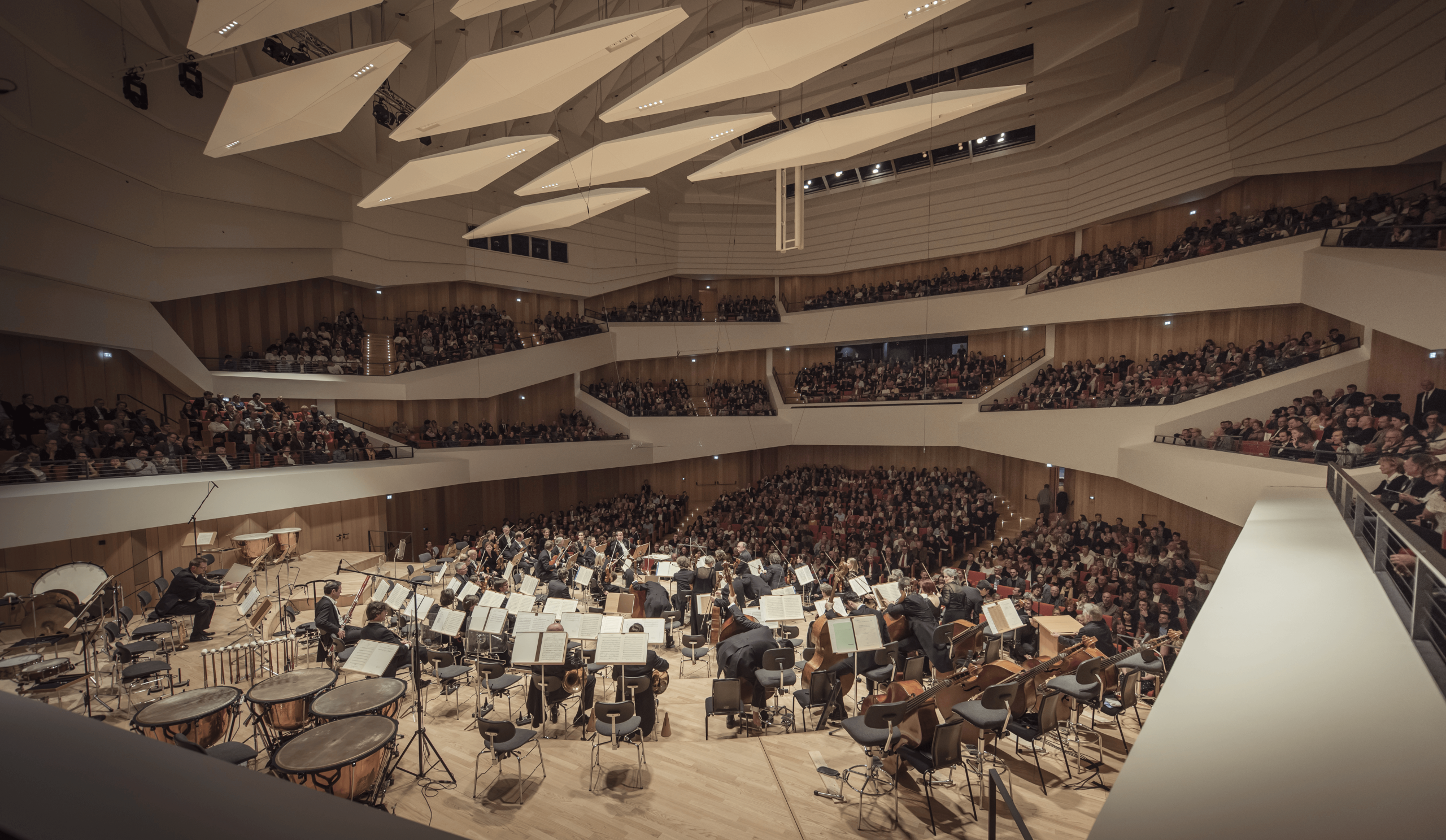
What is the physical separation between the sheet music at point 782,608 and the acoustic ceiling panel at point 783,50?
6282mm

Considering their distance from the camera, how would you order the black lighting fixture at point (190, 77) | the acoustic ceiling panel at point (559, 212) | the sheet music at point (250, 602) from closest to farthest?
1. the sheet music at point (250, 602)
2. the black lighting fixture at point (190, 77)
3. the acoustic ceiling panel at point (559, 212)

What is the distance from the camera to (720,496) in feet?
79.3

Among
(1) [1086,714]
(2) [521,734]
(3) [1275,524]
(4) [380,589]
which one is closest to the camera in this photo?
(3) [1275,524]

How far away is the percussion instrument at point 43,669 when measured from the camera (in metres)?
6.62

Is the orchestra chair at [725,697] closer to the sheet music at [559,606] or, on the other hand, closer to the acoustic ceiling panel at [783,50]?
the sheet music at [559,606]

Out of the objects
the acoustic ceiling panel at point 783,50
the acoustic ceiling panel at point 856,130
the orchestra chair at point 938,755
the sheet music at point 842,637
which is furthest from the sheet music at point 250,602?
the acoustic ceiling panel at point 856,130

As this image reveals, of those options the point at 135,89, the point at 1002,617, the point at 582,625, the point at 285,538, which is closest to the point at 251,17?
the point at 582,625

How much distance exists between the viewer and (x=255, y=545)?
45.0 ft

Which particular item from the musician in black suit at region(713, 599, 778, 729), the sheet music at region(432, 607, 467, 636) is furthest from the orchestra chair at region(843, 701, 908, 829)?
the sheet music at region(432, 607, 467, 636)

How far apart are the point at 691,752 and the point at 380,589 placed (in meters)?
5.16

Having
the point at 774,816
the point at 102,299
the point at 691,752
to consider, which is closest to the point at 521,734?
the point at 691,752

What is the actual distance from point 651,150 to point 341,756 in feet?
29.7

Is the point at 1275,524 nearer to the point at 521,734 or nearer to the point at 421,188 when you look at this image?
the point at 521,734

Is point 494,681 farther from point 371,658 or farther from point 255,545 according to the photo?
point 255,545
